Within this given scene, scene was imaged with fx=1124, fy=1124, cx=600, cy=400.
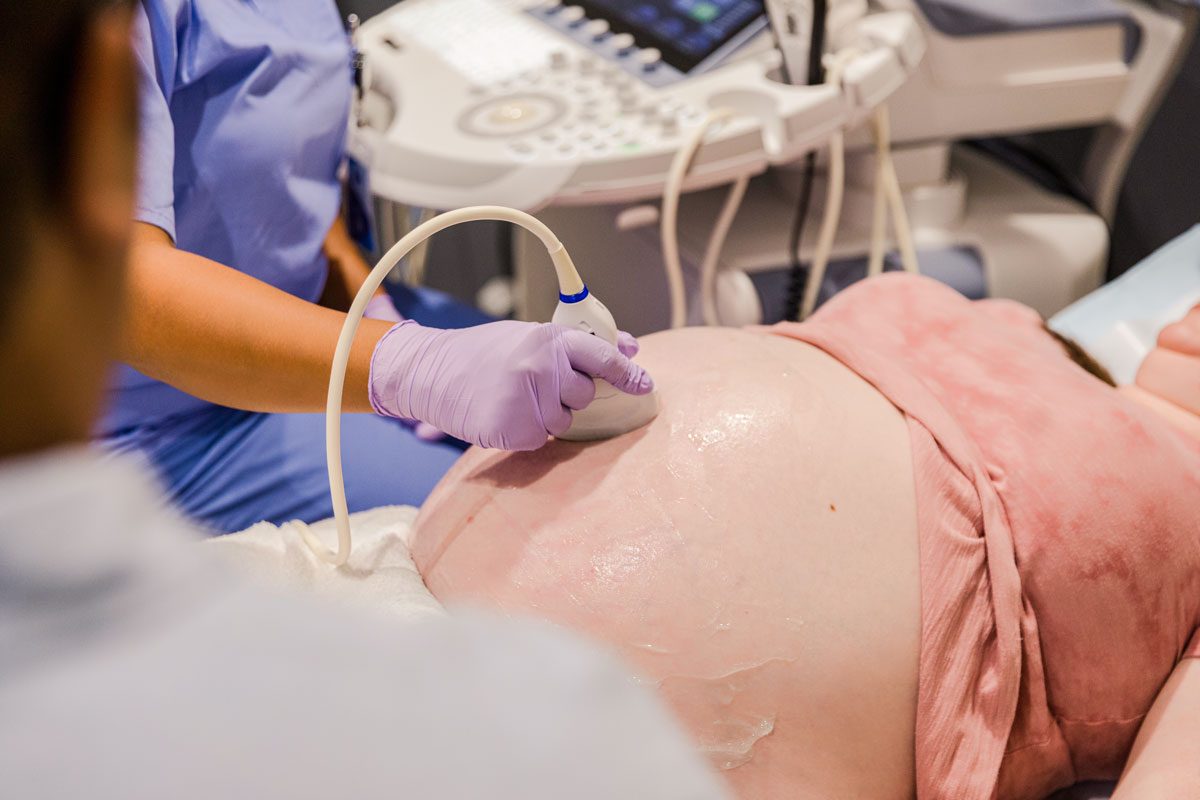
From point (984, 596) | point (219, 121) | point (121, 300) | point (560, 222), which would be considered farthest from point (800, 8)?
point (121, 300)

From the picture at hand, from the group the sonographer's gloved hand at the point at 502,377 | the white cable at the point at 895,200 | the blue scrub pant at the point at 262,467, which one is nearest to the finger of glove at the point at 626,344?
the sonographer's gloved hand at the point at 502,377

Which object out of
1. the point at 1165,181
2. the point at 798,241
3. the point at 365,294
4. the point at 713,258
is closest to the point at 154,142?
the point at 365,294

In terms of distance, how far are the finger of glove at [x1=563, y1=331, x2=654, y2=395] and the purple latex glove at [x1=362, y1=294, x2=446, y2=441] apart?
0.42 meters

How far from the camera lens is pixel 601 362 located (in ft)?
2.76

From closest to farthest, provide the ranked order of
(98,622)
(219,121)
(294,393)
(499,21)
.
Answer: (98,622)
(294,393)
(219,121)
(499,21)

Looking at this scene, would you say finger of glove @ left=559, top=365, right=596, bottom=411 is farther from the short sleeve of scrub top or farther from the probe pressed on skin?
the short sleeve of scrub top

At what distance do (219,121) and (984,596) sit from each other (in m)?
0.80

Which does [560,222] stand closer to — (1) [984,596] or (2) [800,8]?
(2) [800,8]

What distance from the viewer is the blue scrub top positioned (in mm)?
1006

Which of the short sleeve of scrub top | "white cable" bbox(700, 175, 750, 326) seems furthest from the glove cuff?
"white cable" bbox(700, 175, 750, 326)

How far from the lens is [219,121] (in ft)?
3.52

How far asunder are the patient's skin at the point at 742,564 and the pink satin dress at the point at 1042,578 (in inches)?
0.9

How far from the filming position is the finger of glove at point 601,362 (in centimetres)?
84

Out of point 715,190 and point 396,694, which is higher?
point 396,694
